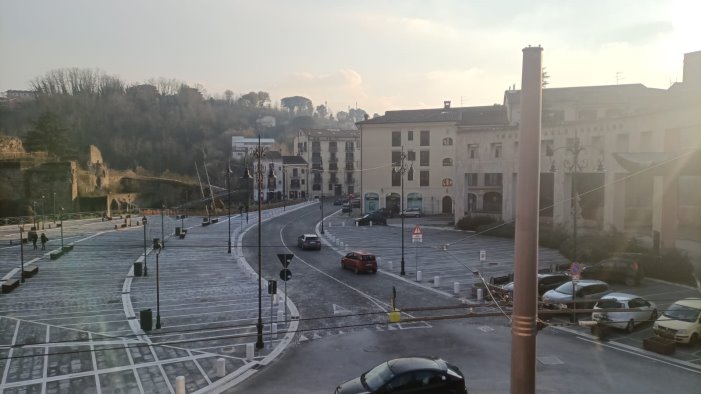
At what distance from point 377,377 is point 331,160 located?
111 m

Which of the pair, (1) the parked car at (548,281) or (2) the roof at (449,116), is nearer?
(1) the parked car at (548,281)

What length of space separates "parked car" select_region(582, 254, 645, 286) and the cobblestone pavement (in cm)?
1825

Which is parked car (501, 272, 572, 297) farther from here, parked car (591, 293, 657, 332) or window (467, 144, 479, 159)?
window (467, 144, 479, 159)

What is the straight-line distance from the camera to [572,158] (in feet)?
140

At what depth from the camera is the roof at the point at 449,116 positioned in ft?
225

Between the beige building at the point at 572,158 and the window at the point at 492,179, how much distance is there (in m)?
0.13

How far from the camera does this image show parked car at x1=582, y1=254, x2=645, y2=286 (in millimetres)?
26766

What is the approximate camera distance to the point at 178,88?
6127 inches

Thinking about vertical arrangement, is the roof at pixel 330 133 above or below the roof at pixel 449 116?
above

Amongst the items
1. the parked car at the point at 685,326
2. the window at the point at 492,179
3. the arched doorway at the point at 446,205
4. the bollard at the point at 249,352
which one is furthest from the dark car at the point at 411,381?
the arched doorway at the point at 446,205

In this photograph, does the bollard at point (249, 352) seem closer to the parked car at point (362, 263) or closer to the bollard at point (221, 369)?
the bollard at point (221, 369)

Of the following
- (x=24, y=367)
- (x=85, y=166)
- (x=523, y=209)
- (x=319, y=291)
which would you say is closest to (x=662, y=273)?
(x=319, y=291)

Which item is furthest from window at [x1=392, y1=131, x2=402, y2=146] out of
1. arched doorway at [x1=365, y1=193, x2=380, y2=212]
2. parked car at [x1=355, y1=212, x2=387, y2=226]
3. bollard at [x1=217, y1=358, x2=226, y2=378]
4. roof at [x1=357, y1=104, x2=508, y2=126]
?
bollard at [x1=217, y1=358, x2=226, y2=378]

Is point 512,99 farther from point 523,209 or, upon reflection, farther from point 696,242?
point 523,209
